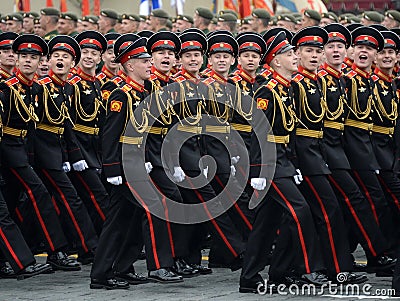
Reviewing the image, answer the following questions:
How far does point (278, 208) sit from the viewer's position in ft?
36.1

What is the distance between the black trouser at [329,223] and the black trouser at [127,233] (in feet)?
4.00

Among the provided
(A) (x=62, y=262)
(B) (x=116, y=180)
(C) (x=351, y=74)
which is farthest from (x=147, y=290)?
(C) (x=351, y=74)

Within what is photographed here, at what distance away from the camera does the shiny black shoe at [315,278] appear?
11.0 meters

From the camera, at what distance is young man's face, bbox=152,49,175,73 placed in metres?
12.3

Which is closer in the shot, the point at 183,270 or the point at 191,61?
the point at 183,270

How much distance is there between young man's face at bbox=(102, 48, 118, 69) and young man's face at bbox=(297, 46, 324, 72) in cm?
294

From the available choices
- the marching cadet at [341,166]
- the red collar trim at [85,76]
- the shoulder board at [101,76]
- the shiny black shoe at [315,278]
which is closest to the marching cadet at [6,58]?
the red collar trim at [85,76]

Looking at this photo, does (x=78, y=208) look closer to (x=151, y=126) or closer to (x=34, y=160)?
(x=34, y=160)

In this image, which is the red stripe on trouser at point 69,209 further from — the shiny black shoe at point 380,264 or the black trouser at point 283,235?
the shiny black shoe at point 380,264

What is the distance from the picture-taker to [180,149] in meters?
12.1

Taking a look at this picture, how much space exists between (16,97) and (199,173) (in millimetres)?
1692

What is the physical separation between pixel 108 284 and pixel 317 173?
1.87 metres

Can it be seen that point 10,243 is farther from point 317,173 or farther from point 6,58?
point 317,173

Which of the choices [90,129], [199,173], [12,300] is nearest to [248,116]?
[199,173]
